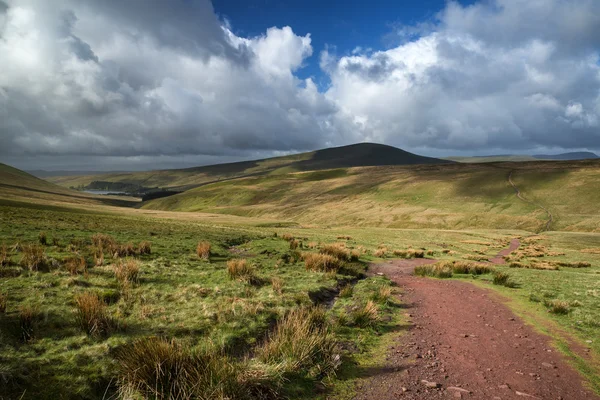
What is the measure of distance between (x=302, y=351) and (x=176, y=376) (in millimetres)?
2908

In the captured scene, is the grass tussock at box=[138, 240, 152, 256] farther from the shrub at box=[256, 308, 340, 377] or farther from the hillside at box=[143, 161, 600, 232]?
A: the hillside at box=[143, 161, 600, 232]

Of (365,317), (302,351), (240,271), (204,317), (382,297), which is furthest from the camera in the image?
(240,271)

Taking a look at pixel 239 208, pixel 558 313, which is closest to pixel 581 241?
pixel 558 313

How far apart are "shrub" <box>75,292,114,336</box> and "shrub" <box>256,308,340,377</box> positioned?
4.11 metres

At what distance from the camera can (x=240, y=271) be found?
1627 cm

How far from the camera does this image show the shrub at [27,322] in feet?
25.6

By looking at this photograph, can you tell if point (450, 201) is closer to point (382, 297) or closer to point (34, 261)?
point (382, 297)

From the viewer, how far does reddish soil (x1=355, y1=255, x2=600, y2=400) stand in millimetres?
6902

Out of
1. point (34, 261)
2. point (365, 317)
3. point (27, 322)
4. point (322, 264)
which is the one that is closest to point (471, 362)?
point (365, 317)

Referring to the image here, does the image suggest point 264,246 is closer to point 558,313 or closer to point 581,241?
point 558,313

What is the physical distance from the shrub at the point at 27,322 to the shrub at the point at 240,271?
8070 mm

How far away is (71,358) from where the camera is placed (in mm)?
7082

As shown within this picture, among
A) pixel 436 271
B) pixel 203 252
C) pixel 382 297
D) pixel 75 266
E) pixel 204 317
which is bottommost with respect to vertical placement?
pixel 436 271

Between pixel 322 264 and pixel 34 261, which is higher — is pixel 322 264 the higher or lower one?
the lower one
